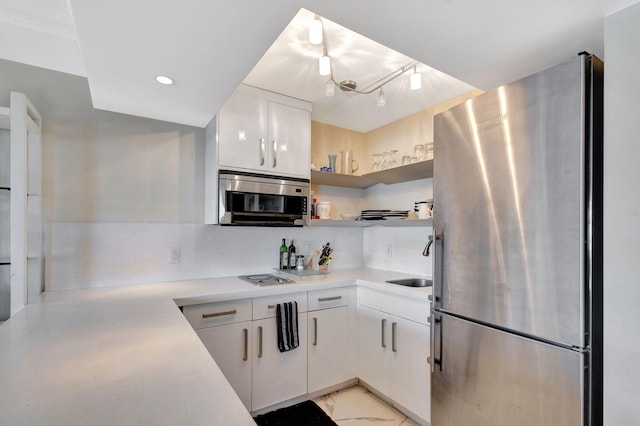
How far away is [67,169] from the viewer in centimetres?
205

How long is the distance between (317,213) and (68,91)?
78.6 inches

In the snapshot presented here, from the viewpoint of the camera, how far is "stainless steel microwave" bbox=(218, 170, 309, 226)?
2.24m

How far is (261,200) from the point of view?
2.38m

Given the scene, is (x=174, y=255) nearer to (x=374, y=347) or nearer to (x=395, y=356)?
(x=374, y=347)

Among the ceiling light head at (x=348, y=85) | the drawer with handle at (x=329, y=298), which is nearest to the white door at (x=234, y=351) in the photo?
the drawer with handle at (x=329, y=298)

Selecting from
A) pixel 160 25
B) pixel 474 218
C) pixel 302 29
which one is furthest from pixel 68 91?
pixel 474 218

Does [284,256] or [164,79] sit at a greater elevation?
[164,79]

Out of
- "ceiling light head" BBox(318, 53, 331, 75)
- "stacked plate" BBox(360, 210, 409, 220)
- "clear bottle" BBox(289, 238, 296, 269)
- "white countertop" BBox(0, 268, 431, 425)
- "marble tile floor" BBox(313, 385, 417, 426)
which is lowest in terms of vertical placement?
"marble tile floor" BBox(313, 385, 417, 426)

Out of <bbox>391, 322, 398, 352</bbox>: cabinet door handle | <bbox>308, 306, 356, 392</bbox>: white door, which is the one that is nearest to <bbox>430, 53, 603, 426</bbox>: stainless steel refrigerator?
<bbox>391, 322, 398, 352</bbox>: cabinet door handle

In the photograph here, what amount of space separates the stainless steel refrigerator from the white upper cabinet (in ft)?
3.92

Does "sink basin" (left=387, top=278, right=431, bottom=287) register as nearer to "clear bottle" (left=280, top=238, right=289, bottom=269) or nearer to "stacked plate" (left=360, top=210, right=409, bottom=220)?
"stacked plate" (left=360, top=210, right=409, bottom=220)

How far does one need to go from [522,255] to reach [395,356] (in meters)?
1.22

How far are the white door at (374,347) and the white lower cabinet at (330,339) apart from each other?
0.07 m
